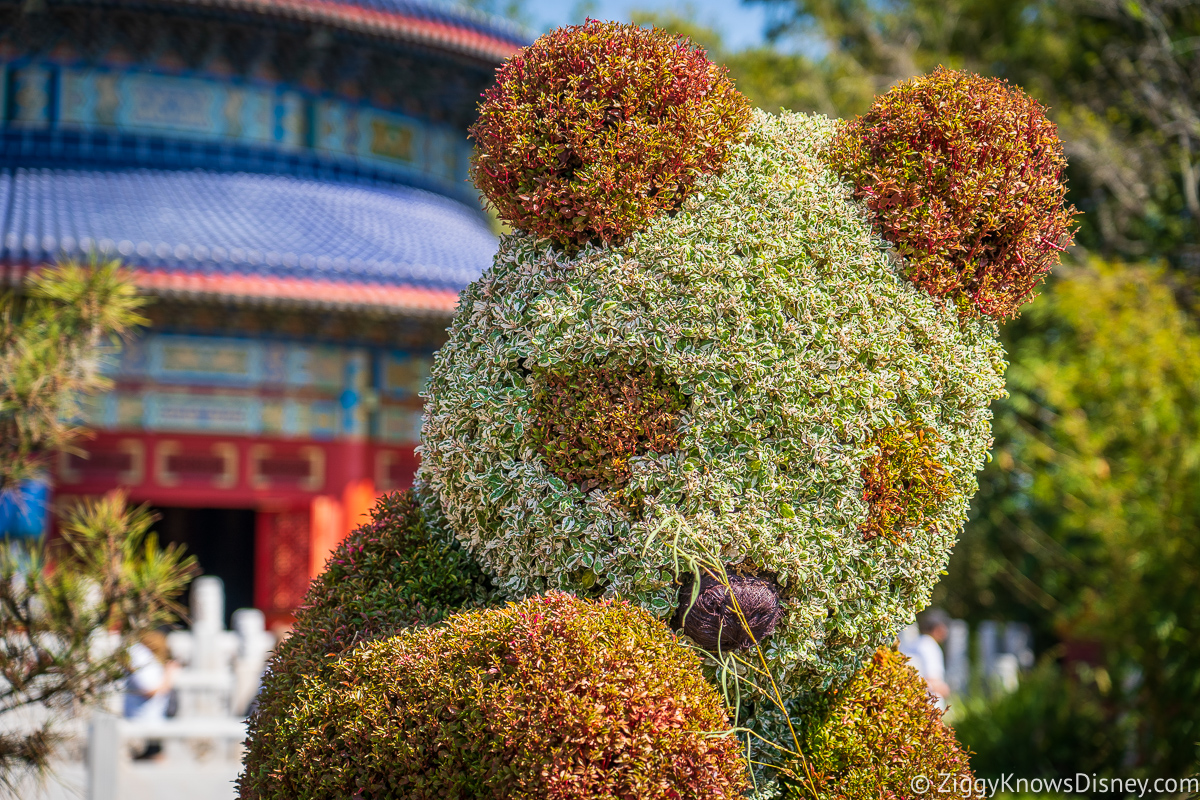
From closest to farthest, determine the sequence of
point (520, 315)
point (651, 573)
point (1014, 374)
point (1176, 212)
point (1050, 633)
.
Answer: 1. point (651, 573)
2. point (520, 315)
3. point (1176, 212)
4. point (1014, 374)
5. point (1050, 633)

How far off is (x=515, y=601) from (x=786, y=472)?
2.73ft

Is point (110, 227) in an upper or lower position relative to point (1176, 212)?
lower

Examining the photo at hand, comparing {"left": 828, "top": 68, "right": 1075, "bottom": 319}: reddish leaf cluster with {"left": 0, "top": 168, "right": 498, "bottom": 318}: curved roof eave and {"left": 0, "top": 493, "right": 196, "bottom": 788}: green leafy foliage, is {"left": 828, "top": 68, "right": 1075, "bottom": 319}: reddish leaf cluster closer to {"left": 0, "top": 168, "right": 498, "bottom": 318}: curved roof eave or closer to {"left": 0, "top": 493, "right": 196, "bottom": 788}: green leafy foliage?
{"left": 0, "top": 493, "right": 196, "bottom": 788}: green leafy foliage

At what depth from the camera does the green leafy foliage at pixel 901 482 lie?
3.01m

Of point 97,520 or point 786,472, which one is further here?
point 97,520

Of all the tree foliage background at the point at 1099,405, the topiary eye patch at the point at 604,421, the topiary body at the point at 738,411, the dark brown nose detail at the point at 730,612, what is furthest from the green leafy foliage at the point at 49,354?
the tree foliage background at the point at 1099,405

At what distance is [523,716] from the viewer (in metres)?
2.60

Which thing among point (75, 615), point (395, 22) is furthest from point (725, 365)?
point (395, 22)

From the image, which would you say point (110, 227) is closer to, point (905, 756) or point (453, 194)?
point (453, 194)

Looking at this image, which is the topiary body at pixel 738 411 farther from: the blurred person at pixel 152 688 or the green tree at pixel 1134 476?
the blurred person at pixel 152 688

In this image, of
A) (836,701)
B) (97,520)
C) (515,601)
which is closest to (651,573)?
(515,601)

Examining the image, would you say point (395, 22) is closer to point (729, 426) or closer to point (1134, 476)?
point (1134, 476)

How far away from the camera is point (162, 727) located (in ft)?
21.9

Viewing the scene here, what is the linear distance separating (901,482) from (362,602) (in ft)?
5.15
